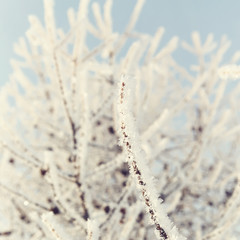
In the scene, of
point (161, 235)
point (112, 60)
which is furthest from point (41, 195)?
point (161, 235)

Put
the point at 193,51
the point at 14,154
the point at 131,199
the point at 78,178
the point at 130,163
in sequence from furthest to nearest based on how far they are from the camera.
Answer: the point at 193,51 → the point at 131,199 → the point at 78,178 → the point at 14,154 → the point at 130,163

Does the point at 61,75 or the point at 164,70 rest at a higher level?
the point at 164,70

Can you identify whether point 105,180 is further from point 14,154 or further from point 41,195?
point 14,154

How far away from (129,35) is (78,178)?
2.29 metres

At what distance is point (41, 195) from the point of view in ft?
13.3

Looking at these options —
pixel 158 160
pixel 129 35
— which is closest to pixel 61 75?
pixel 129 35

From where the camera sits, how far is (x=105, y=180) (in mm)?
4195

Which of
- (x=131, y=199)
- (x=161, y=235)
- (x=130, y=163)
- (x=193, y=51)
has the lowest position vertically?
(x=161, y=235)

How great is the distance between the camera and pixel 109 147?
10.9 ft

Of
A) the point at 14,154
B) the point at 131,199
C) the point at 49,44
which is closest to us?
the point at 14,154

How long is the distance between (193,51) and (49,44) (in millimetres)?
2914

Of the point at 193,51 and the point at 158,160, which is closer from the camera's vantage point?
the point at 158,160

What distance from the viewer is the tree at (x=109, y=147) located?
116 centimetres

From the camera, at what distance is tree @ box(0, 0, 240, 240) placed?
3.80 ft
